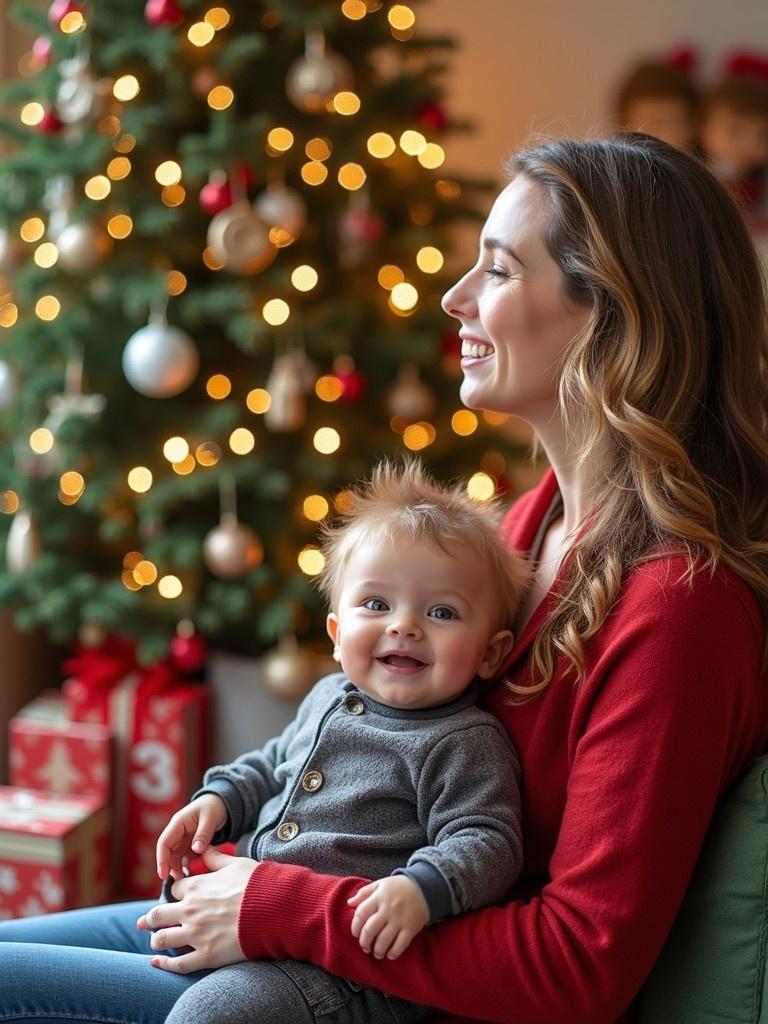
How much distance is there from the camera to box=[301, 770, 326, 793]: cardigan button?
4.15 feet

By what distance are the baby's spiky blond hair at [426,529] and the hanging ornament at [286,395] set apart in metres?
1.06

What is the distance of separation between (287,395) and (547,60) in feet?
6.57

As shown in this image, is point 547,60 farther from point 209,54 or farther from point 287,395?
point 287,395

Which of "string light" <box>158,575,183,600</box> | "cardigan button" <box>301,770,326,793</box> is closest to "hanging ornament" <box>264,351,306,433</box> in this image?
"string light" <box>158,575,183,600</box>

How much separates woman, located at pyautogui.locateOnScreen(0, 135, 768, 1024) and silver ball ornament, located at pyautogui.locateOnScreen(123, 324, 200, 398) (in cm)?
108

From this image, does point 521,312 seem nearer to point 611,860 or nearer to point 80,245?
point 611,860

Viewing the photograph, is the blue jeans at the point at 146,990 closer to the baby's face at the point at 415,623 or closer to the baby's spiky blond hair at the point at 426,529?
the baby's face at the point at 415,623

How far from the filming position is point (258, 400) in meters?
2.67

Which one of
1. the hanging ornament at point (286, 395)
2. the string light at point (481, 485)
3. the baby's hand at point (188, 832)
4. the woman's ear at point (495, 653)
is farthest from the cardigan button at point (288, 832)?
the string light at point (481, 485)

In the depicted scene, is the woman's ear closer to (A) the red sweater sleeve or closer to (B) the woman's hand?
(A) the red sweater sleeve

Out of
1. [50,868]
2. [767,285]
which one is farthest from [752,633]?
[50,868]

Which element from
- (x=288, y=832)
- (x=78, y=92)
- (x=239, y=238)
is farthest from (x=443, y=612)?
(x=78, y=92)

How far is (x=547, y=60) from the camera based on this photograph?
381 cm

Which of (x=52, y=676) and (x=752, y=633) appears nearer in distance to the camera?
(x=752, y=633)
